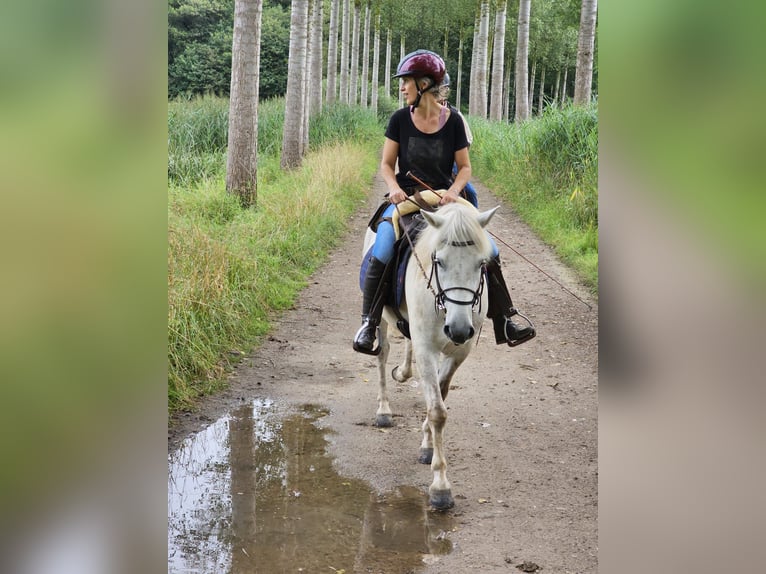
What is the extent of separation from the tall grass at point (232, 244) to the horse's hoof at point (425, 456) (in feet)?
6.56

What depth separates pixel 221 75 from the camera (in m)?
45.5

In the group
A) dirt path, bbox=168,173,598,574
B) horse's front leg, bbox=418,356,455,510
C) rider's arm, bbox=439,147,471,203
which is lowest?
dirt path, bbox=168,173,598,574

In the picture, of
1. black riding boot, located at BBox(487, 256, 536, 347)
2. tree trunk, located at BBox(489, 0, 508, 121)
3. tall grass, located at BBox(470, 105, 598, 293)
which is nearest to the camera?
black riding boot, located at BBox(487, 256, 536, 347)

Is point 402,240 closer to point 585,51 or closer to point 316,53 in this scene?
point 585,51

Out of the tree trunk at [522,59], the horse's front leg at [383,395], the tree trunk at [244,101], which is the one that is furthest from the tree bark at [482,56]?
the horse's front leg at [383,395]

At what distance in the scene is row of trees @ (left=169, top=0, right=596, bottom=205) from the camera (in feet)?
36.9

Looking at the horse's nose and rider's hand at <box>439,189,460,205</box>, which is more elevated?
rider's hand at <box>439,189,460,205</box>

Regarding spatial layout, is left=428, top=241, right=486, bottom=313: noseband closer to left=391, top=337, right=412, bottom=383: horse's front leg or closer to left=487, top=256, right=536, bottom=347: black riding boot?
left=487, top=256, right=536, bottom=347: black riding boot

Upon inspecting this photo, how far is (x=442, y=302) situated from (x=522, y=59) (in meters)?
18.6

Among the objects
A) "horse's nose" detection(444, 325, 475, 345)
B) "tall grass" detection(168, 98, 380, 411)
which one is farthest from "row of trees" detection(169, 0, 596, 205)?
"horse's nose" detection(444, 325, 475, 345)

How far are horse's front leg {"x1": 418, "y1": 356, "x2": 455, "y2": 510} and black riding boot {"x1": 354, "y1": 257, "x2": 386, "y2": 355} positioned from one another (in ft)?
2.32

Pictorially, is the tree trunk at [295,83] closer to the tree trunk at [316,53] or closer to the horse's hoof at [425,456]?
the tree trunk at [316,53]

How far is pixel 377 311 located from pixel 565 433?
1.78 m
